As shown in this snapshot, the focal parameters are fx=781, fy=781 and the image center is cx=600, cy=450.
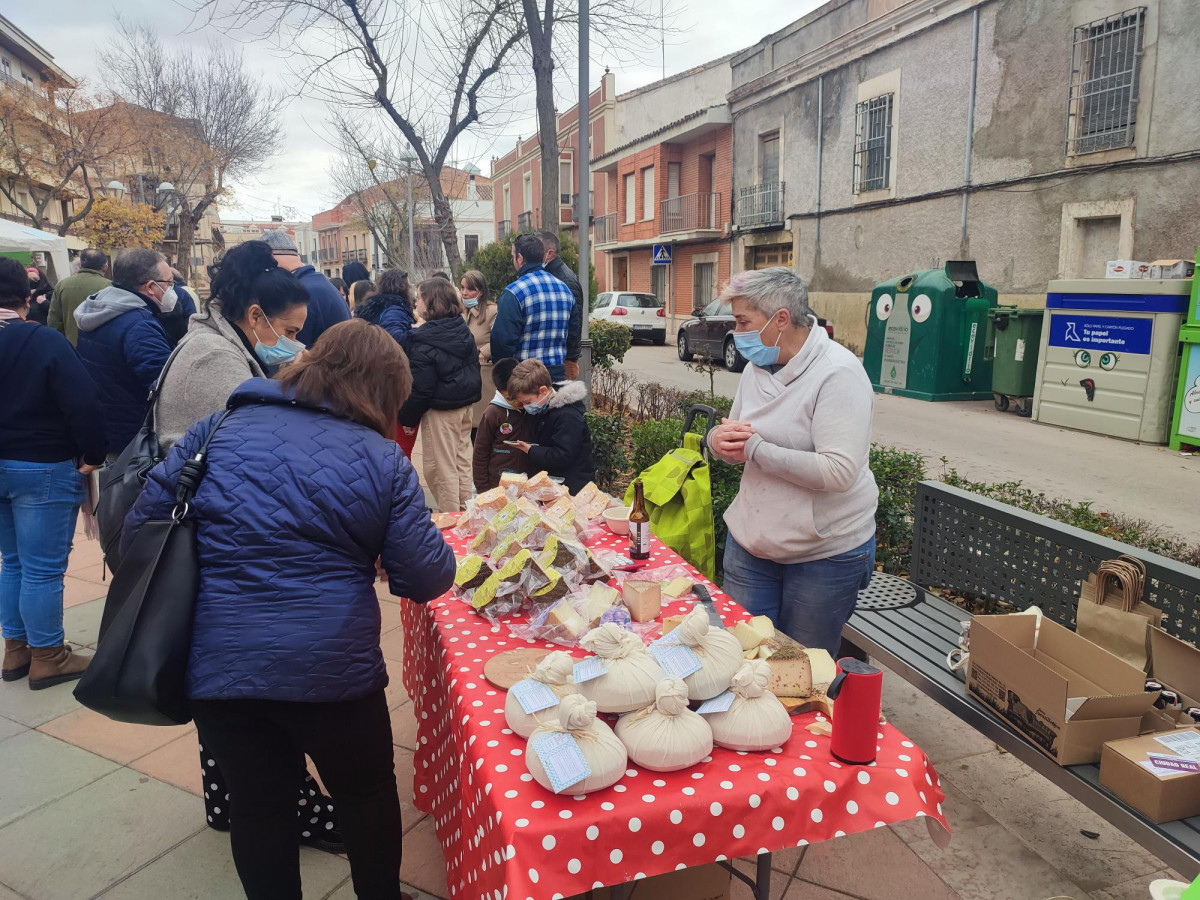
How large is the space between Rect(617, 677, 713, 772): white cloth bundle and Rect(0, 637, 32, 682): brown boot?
363 centimetres

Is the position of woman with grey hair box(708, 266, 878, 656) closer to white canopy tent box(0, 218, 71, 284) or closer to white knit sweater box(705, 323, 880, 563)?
white knit sweater box(705, 323, 880, 563)

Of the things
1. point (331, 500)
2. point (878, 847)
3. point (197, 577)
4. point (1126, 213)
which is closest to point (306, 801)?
point (197, 577)

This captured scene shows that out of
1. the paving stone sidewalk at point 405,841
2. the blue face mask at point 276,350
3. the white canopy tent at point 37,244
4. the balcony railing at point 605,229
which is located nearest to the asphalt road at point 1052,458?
the paving stone sidewalk at point 405,841

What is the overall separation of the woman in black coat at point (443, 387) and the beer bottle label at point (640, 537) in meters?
2.51

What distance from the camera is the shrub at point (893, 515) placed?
4348 mm

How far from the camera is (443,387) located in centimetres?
537

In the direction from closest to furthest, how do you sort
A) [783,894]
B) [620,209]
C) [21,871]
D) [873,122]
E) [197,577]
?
[197,577] → [783,894] → [21,871] → [873,122] → [620,209]

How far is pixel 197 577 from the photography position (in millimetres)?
1801

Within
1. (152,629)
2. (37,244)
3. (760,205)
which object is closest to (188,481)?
(152,629)

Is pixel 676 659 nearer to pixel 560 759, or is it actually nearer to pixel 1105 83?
pixel 560 759

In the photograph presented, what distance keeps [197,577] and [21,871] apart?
165 centimetres

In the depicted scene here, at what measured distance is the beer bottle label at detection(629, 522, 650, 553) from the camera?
2.90m

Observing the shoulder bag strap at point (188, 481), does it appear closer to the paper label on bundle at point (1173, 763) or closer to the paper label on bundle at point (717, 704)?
the paper label on bundle at point (717, 704)

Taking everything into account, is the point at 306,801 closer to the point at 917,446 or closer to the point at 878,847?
the point at 878,847
